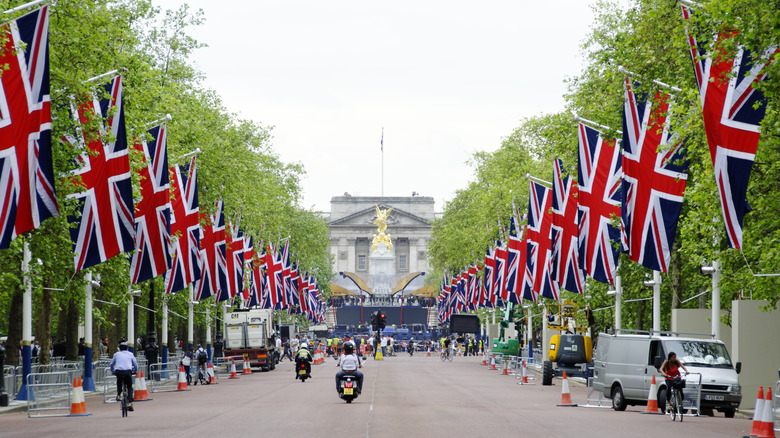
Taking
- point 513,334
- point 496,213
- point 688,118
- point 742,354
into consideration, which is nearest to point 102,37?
point 688,118

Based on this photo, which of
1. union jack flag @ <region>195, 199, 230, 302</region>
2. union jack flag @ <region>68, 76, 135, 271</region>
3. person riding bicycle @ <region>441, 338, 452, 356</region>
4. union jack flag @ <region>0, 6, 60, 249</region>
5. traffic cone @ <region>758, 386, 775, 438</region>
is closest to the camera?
traffic cone @ <region>758, 386, 775, 438</region>

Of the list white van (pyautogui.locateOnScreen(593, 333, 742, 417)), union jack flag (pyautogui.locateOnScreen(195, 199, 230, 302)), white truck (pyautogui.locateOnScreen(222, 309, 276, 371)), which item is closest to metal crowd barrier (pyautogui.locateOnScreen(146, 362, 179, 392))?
union jack flag (pyautogui.locateOnScreen(195, 199, 230, 302))

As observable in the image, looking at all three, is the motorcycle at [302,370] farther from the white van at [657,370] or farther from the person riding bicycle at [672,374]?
→ the person riding bicycle at [672,374]

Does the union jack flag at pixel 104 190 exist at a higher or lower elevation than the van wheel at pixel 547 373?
higher

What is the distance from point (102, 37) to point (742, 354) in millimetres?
17914

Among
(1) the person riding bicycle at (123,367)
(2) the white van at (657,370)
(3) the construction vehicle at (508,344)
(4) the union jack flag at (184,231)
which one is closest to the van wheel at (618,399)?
(2) the white van at (657,370)

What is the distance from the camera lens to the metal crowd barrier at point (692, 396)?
28562mm

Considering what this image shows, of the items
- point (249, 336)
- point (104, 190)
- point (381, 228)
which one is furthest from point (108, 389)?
point (381, 228)

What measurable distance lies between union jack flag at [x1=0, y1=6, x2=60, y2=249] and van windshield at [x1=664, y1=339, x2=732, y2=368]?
14.7m

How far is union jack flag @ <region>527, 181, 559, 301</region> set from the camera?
4431 cm

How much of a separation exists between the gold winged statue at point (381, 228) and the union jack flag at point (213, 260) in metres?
126

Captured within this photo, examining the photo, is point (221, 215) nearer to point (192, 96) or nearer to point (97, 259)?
point (192, 96)

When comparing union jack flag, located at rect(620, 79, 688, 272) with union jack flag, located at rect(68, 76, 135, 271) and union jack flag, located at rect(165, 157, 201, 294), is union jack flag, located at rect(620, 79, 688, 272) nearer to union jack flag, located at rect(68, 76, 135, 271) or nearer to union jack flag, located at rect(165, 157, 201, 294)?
union jack flag, located at rect(68, 76, 135, 271)

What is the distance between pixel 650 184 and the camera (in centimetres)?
2880
